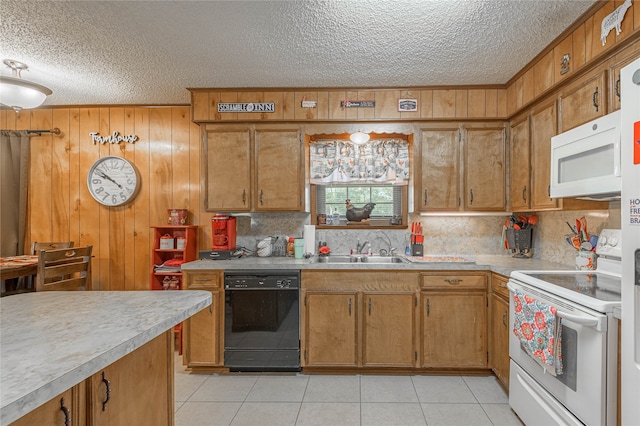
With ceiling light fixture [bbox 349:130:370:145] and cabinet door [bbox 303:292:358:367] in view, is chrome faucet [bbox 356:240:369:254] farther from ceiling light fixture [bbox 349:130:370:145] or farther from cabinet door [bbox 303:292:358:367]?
ceiling light fixture [bbox 349:130:370:145]

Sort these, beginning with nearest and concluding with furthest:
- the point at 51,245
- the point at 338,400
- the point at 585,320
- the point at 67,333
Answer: the point at 67,333
the point at 585,320
the point at 338,400
the point at 51,245

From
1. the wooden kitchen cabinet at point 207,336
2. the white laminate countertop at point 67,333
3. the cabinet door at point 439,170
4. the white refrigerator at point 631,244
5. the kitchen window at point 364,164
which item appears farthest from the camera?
the kitchen window at point 364,164

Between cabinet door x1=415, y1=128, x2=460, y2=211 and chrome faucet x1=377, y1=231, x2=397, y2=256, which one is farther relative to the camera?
chrome faucet x1=377, y1=231, x2=397, y2=256

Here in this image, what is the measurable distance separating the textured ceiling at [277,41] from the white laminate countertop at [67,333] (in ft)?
5.50

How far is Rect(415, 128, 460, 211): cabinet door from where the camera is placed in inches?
120

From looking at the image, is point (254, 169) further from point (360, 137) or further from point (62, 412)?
point (62, 412)

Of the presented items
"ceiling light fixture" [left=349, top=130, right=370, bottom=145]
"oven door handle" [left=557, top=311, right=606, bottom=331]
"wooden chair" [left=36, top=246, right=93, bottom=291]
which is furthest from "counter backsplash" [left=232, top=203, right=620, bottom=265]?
"oven door handle" [left=557, top=311, right=606, bottom=331]

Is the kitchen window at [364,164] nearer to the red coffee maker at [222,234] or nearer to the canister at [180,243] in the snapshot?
the red coffee maker at [222,234]

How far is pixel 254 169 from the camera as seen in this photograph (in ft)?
10.3

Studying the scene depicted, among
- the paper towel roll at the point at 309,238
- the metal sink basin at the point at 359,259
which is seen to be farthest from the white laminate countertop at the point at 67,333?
the metal sink basin at the point at 359,259

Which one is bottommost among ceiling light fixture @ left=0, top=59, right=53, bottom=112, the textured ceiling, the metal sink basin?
the metal sink basin

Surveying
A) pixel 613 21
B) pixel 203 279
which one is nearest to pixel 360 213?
pixel 203 279

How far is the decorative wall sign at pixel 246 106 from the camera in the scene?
308cm

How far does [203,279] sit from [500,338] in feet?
8.00
